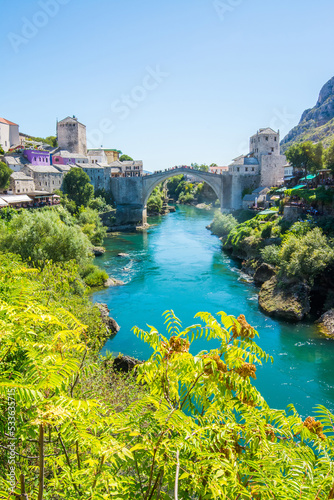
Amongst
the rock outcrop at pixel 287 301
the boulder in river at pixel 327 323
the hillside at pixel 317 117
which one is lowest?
the boulder in river at pixel 327 323

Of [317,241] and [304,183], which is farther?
[304,183]

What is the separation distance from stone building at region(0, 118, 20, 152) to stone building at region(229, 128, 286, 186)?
33.8m

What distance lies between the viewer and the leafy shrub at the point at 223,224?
35.2m

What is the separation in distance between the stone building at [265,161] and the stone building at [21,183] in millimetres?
23898

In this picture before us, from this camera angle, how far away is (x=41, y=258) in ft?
54.6

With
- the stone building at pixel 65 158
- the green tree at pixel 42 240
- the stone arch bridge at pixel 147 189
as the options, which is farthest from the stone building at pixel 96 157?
the green tree at pixel 42 240

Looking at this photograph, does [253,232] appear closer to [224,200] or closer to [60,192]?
[224,200]

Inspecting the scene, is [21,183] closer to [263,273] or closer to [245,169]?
[245,169]

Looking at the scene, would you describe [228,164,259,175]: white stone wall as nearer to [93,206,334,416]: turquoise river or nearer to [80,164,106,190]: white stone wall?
[93,206,334,416]: turquoise river

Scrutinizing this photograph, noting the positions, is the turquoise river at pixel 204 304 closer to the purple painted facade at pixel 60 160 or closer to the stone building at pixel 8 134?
the purple painted facade at pixel 60 160

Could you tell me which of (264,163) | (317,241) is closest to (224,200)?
(264,163)

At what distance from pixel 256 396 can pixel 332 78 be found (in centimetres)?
12657

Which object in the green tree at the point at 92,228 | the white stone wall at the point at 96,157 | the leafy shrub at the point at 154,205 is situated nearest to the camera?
the green tree at the point at 92,228

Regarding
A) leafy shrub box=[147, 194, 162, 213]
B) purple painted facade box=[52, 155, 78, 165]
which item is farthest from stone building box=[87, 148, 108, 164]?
leafy shrub box=[147, 194, 162, 213]
